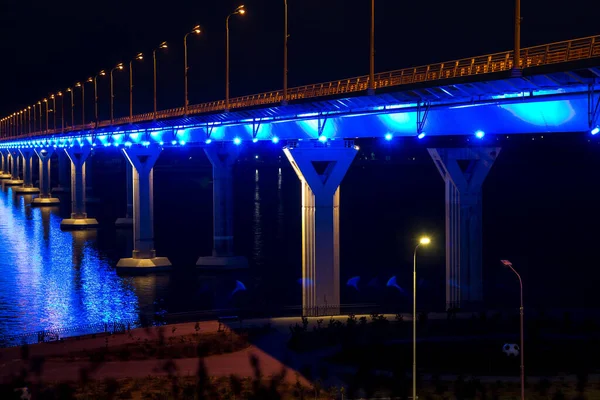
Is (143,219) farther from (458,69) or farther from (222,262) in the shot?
(458,69)

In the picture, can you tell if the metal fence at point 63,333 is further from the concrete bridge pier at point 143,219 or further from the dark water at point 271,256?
the concrete bridge pier at point 143,219

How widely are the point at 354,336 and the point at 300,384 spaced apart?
22.3 ft

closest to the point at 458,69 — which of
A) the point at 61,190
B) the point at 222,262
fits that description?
the point at 222,262

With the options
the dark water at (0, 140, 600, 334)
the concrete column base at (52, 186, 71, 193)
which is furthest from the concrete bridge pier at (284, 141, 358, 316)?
the concrete column base at (52, 186, 71, 193)

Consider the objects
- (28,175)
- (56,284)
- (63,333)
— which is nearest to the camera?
(63,333)

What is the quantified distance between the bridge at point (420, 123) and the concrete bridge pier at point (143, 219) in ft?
0.59

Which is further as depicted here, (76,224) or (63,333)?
(76,224)

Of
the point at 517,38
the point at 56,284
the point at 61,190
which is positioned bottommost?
the point at 56,284

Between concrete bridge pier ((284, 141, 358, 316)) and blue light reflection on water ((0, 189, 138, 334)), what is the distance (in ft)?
39.1

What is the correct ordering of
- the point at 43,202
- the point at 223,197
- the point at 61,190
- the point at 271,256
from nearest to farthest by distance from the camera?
the point at 223,197, the point at 271,256, the point at 43,202, the point at 61,190

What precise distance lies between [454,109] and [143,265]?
3683cm

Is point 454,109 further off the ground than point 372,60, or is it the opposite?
point 372,60

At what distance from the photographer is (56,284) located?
57.6 meters

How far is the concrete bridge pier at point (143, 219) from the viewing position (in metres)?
62.8
